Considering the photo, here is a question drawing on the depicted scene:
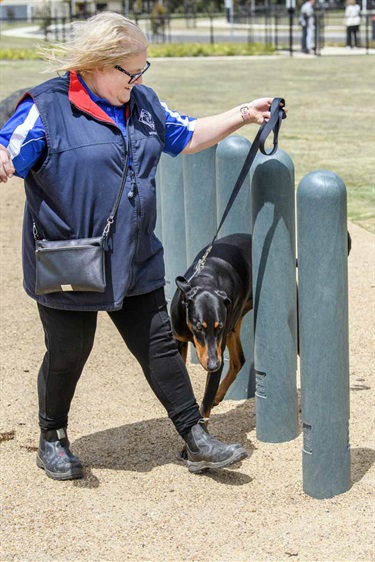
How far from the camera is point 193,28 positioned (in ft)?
162

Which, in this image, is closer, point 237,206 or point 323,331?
point 323,331

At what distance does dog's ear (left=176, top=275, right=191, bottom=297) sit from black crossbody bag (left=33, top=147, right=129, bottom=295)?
505 millimetres

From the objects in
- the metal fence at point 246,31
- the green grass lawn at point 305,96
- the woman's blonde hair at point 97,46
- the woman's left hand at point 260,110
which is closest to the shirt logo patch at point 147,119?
the woman's blonde hair at point 97,46

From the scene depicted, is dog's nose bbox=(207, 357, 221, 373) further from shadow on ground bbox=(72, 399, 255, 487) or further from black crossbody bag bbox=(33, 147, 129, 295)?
black crossbody bag bbox=(33, 147, 129, 295)

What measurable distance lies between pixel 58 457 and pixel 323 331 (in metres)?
1.33

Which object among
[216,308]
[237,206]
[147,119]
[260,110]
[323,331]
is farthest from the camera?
[237,206]

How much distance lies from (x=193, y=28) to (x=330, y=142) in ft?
120

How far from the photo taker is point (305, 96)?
19781 millimetres

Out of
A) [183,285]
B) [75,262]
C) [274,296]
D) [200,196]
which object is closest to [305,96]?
[200,196]

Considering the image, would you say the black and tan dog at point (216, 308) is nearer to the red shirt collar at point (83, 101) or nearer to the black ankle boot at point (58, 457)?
the black ankle boot at point (58, 457)

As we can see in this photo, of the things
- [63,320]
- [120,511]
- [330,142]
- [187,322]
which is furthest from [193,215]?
[330,142]

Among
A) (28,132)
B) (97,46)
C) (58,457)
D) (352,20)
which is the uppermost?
(97,46)

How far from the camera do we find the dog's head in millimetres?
4355

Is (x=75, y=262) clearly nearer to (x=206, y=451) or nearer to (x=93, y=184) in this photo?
(x=93, y=184)
